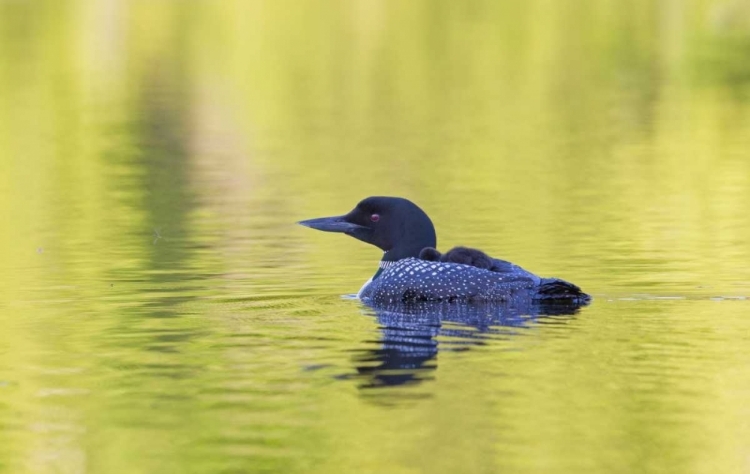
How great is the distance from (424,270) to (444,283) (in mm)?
164

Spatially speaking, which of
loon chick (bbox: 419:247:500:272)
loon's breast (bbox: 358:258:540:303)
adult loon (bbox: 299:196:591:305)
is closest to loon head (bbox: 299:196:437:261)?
adult loon (bbox: 299:196:591:305)

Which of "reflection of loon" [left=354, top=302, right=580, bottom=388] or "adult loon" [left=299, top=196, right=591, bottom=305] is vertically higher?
"adult loon" [left=299, top=196, right=591, bottom=305]

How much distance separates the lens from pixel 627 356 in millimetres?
7250

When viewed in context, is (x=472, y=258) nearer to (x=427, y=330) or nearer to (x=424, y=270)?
(x=424, y=270)

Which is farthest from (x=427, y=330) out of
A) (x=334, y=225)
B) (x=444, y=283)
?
(x=334, y=225)

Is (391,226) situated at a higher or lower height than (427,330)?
higher

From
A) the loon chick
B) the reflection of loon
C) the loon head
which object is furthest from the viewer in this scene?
the loon head

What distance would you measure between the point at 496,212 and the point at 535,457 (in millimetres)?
7666

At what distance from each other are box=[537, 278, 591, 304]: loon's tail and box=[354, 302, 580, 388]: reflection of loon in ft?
0.13

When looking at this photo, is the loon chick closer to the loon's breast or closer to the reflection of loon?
the loon's breast

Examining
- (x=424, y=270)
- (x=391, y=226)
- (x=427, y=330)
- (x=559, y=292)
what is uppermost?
(x=391, y=226)

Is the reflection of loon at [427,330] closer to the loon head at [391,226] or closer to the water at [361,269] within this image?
the water at [361,269]

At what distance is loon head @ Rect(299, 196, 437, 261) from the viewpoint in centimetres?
980

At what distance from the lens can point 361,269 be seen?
1078cm
